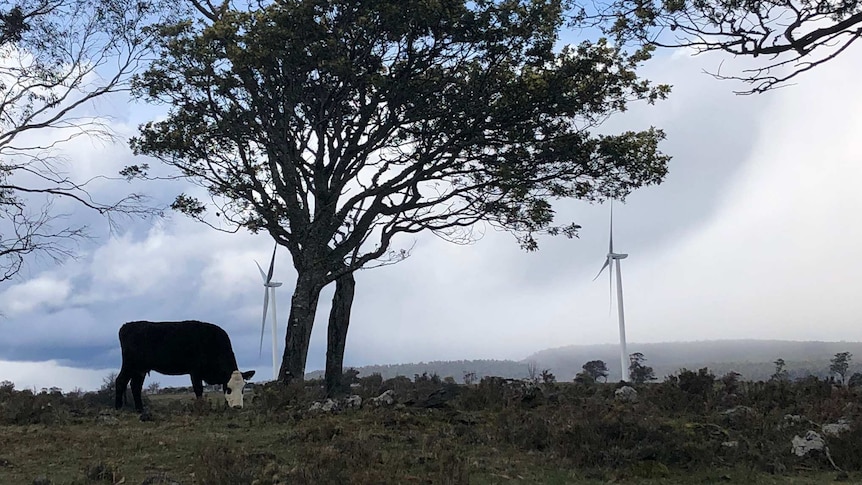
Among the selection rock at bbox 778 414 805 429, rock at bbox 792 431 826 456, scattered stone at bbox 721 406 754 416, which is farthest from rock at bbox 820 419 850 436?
scattered stone at bbox 721 406 754 416

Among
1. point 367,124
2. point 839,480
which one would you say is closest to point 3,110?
point 367,124

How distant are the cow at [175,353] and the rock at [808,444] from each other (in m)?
13.3

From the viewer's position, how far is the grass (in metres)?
10.5

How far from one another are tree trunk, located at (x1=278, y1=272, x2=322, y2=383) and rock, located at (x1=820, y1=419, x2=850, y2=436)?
1517 cm

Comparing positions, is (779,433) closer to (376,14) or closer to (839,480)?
(839,480)

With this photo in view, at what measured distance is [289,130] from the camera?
25.2 m

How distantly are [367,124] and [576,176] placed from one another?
7159 millimetres

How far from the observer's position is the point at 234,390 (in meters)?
19.6

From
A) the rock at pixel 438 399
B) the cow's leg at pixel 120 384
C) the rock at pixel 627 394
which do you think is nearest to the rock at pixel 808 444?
the rock at pixel 627 394

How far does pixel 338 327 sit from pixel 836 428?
16802 mm

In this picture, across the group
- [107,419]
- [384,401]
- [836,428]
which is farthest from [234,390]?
[836,428]

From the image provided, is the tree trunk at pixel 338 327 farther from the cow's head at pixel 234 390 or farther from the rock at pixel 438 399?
the rock at pixel 438 399

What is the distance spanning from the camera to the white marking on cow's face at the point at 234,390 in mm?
19406

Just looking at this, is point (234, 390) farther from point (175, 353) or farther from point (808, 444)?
point (808, 444)
